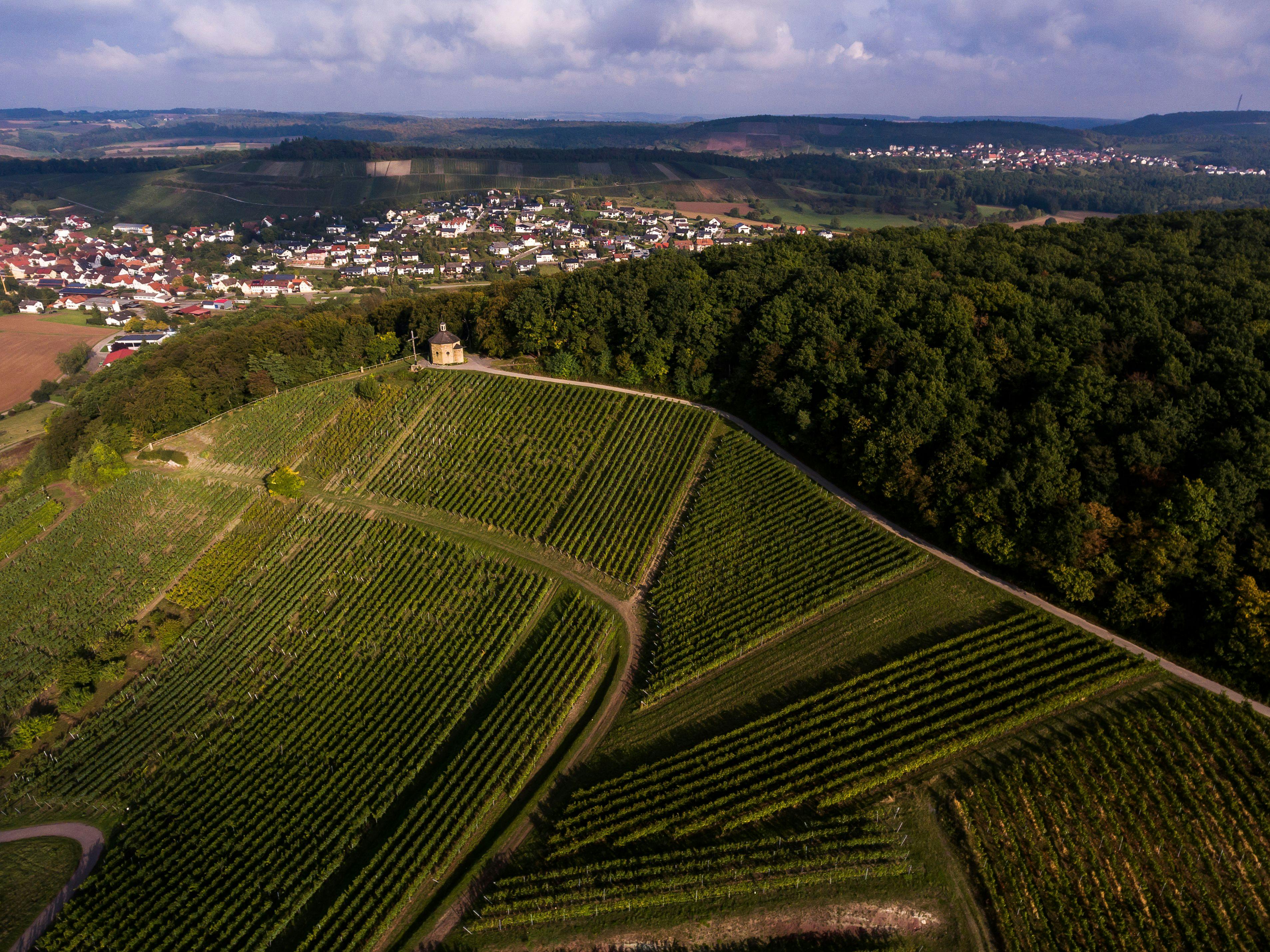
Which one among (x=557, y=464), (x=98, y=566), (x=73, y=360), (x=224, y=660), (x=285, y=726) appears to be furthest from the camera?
(x=73, y=360)

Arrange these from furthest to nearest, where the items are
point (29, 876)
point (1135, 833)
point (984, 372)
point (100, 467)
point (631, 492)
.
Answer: point (100, 467) < point (631, 492) < point (984, 372) < point (29, 876) < point (1135, 833)

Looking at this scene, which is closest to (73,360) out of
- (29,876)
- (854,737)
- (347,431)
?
(347,431)

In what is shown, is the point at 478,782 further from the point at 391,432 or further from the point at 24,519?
the point at 24,519

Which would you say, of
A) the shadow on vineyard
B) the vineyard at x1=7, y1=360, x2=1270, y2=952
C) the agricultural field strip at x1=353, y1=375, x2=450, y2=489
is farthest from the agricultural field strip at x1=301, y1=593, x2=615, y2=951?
the agricultural field strip at x1=353, y1=375, x2=450, y2=489

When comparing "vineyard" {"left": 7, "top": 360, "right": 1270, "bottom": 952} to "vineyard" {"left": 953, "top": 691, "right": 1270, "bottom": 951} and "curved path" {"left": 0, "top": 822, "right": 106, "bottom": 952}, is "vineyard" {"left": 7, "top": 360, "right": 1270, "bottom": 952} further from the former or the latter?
"curved path" {"left": 0, "top": 822, "right": 106, "bottom": 952}

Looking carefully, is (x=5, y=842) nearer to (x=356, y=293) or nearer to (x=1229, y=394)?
(x=1229, y=394)

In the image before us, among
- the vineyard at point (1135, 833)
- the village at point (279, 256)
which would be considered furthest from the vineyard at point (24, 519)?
the vineyard at point (1135, 833)
